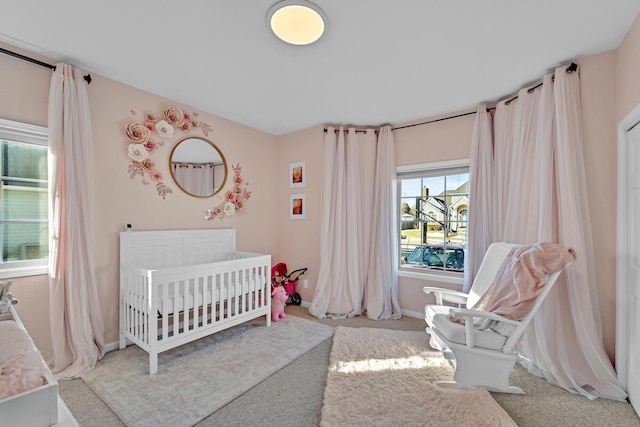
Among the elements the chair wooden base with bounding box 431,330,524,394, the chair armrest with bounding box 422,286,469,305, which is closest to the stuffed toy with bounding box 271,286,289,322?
the chair armrest with bounding box 422,286,469,305

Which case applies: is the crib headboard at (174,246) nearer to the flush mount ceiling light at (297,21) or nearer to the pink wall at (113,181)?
the pink wall at (113,181)

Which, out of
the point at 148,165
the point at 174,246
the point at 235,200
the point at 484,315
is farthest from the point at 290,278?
the point at 484,315

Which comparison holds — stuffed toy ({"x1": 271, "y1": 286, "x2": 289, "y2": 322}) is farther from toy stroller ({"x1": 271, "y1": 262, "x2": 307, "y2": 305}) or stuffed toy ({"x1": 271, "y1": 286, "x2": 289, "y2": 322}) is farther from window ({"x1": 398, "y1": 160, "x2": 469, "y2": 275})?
window ({"x1": 398, "y1": 160, "x2": 469, "y2": 275})

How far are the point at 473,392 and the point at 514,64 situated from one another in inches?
95.3

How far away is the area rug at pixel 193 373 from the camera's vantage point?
1.66 metres

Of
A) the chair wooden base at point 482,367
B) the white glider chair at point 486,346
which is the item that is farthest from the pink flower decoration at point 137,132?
the chair wooden base at point 482,367

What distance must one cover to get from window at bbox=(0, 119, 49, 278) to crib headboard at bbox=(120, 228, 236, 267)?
545 millimetres

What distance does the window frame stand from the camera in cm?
297

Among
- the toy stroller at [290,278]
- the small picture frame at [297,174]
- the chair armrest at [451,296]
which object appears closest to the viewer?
the chair armrest at [451,296]

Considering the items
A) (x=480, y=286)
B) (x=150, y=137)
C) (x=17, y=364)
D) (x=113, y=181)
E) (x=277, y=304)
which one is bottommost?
(x=277, y=304)

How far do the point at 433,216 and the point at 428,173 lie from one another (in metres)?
0.52

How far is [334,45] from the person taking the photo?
1.89 meters

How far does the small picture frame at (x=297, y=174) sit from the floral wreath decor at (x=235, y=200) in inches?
24.8

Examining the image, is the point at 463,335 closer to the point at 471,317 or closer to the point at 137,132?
the point at 471,317
